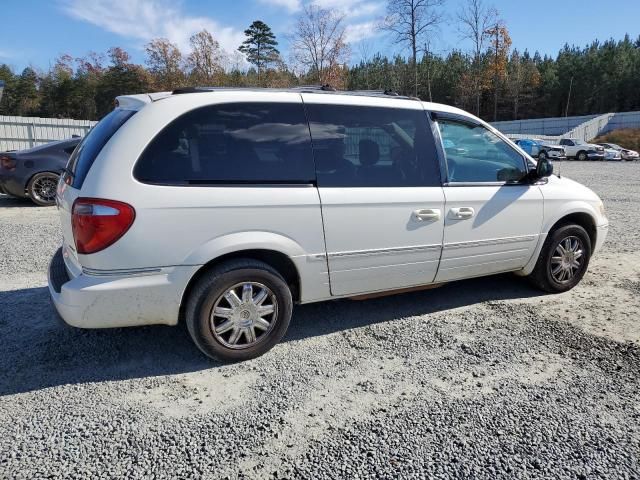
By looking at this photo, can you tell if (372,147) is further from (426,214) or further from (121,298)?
(121,298)

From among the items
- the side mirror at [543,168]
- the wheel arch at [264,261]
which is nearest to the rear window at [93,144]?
the wheel arch at [264,261]

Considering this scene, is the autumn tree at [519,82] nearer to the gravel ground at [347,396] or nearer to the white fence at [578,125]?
the white fence at [578,125]

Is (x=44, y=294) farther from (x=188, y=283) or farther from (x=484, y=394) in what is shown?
(x=484, y=394)

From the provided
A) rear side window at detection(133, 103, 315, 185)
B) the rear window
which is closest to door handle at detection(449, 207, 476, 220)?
rear side window at detection(133, 103, 315, 185)

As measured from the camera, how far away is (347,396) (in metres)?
3.03

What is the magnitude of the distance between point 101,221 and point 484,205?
3.08 metres

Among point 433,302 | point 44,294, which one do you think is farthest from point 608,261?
point 44,294

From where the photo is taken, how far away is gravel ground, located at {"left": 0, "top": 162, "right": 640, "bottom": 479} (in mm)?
2432

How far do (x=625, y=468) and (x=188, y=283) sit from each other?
2722mm

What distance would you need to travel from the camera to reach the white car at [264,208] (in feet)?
9.77

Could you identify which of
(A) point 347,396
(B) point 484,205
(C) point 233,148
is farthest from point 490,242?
(C) point 233,148

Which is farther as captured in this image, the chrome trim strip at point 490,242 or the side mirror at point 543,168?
the side mirror at point 543,168

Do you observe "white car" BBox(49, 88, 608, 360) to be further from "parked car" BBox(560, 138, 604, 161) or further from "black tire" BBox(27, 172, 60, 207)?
"parked car" BBox(560, 138, 604, 161)

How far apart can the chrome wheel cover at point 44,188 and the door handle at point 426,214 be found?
863 centimetres
